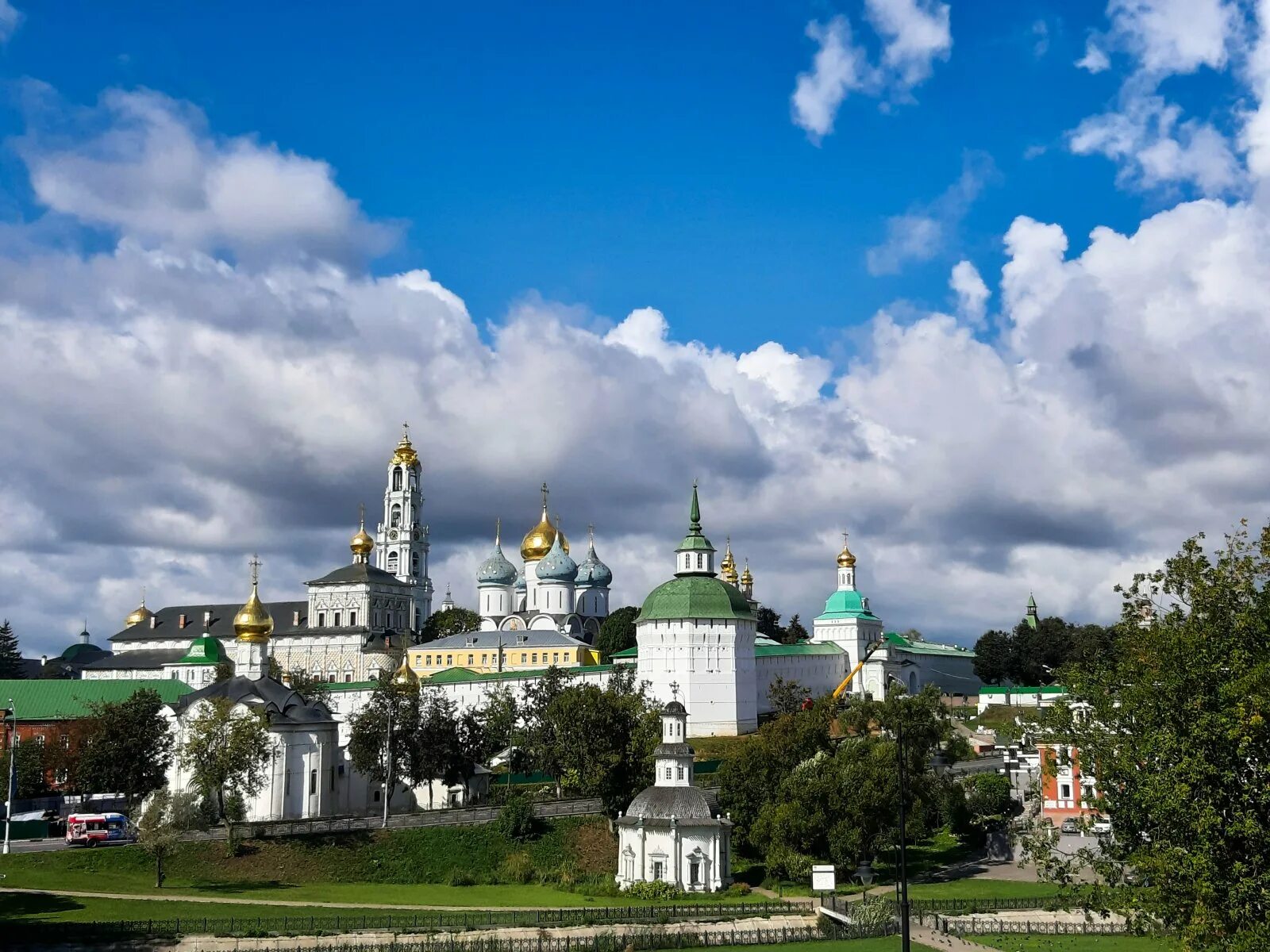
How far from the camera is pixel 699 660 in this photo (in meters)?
82.6

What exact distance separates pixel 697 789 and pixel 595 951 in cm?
1436

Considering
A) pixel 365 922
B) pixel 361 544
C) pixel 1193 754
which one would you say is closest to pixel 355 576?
pixel 361 544

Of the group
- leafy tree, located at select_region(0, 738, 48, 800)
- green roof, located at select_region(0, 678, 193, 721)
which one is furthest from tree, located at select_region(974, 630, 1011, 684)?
leafy tree, located at select_region(0, 738, 48, 800)

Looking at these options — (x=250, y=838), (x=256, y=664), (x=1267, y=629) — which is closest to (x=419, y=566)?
(x=256, y=664)

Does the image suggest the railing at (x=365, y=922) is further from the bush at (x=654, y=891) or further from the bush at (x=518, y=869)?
the bush at (x=518, y=869)

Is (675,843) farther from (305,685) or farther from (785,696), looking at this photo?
(785,696)

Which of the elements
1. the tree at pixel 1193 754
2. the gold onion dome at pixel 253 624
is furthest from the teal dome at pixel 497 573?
the tree at pixel 1193 754

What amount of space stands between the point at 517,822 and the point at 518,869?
309 cm

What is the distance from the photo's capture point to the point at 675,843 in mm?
47781

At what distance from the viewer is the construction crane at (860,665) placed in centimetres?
9981

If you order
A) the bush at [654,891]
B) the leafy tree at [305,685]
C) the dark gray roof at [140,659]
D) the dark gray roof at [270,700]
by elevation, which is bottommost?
the bush at [654,891]

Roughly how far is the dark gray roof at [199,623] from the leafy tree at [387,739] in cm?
6624

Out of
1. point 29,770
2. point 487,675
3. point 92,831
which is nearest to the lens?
point 92,831

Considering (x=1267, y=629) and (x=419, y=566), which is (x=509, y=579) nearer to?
(x=419, y=566)
